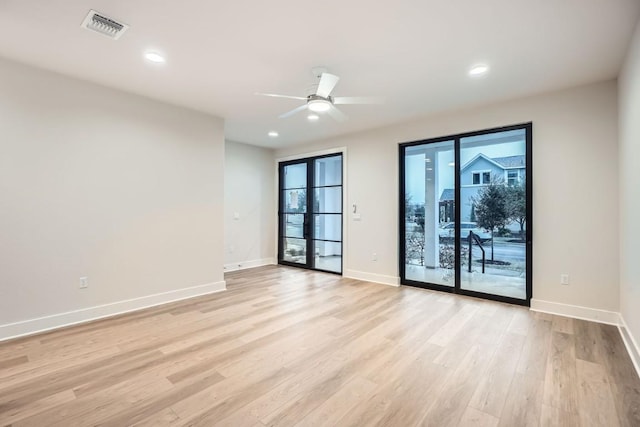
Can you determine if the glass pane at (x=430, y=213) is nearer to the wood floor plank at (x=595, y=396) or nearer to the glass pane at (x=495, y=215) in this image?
the glass pane at (x=495, y=215)

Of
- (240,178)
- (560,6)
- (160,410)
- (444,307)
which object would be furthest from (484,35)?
(240,178)

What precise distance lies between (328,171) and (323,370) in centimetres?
444

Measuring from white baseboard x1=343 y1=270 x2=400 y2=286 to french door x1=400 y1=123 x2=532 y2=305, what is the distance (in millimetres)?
162

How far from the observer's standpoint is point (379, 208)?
17.9 feet

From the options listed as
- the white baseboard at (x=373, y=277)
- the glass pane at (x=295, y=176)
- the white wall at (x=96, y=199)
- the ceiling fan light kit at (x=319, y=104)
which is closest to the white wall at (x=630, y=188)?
the ceiling fan light kit at (x=319, y=104)

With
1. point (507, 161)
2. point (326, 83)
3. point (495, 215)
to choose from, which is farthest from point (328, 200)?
point (326, 83)

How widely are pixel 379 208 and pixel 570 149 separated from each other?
2.75 m

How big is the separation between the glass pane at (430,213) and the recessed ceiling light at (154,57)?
3832 mm

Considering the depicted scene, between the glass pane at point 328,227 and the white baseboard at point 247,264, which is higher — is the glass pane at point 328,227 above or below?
above

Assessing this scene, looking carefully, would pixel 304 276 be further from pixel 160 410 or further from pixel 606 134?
pixel 606 134

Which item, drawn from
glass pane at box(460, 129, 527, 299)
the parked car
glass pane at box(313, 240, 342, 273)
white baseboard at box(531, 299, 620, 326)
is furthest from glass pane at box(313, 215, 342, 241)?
white baseboard at box(531, 299, 620, 326)

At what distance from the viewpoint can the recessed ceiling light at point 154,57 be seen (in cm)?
291

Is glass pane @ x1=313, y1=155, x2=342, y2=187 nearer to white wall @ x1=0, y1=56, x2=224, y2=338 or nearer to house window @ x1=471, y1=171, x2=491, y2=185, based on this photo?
white wall @ x1=0, y1=56, x2=224, y2=338

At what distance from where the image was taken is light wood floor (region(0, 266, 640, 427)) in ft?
6.26
